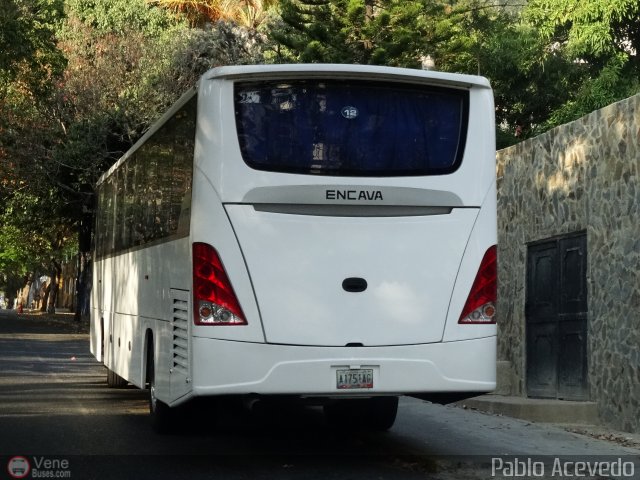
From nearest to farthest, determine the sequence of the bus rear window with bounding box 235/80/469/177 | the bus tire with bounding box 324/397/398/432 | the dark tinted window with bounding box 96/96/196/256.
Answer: the bus rear window with bounding box 235/80/469/177
the dark tinted window with bounding box 96/96/196/256
the bus tire with bounding box 324/397/398/432

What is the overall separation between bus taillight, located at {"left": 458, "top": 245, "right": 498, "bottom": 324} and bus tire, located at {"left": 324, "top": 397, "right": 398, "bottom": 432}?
2.29 m

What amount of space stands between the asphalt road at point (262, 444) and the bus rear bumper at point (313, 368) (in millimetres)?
687

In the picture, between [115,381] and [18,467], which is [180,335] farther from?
[115,381]

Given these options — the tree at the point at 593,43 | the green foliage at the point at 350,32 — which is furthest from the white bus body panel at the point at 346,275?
the tree at the point at 593,43

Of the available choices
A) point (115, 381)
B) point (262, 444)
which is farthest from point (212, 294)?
point (115, 381)

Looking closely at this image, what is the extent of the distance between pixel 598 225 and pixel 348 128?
18.9ft

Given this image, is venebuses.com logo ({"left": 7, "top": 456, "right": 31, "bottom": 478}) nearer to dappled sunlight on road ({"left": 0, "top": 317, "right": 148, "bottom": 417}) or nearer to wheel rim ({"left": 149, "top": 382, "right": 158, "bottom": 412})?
wheel rim ({"left": 149, "top": 382, "right": 158, "bottom": 412})

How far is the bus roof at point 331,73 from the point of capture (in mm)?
9840

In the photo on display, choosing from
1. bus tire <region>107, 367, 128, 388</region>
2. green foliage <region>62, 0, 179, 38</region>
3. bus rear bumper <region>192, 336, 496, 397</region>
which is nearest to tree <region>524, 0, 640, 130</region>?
bus tire <region>107, 367, 128, 388</region>

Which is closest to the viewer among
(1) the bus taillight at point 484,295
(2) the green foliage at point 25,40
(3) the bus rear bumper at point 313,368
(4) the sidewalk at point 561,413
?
(3) the bus rear bumper at point 313,368

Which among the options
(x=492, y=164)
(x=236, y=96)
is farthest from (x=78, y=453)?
(x=492, y=164)

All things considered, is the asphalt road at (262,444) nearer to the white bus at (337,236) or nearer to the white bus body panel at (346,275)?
the white bus at (337,236)

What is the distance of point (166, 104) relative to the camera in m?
38.6

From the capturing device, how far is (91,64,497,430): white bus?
9.62m
